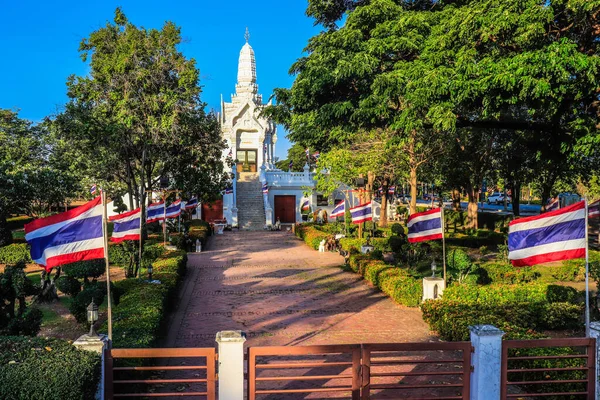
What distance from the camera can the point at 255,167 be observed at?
46594mm

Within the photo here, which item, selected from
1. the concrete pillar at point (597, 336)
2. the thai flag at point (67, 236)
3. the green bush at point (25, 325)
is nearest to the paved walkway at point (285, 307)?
the green bush at point (25, 325)

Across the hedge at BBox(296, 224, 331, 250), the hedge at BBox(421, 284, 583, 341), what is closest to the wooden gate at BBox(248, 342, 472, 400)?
the hedge at BBox(421, 284, 583, 341)

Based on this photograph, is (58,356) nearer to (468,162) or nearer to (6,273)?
(6,273)

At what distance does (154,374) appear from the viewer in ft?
28.1

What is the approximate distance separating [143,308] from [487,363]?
702 centimetres

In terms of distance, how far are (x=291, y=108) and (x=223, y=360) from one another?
11.2 meters

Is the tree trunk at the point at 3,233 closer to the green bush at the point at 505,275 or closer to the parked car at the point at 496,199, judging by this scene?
the green bush at the point at 505,275

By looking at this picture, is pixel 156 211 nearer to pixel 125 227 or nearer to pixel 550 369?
pixel 125 227

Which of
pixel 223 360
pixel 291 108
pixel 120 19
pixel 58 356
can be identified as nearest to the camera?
pixel 58 356

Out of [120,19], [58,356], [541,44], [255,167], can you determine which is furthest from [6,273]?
[255,167]

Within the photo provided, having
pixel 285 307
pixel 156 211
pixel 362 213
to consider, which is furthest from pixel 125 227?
pixel 362 213

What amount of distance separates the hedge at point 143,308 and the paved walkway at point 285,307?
694 mm

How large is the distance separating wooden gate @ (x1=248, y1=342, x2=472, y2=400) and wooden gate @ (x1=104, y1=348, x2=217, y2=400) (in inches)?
22.2

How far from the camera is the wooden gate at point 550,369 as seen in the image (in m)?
6.27
